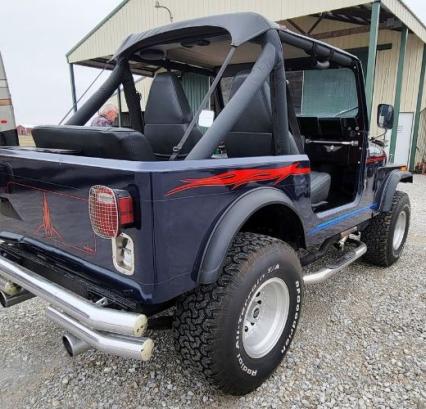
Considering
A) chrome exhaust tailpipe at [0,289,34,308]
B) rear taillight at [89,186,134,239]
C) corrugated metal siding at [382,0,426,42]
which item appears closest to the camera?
rear taillight at [89,186,134,239]

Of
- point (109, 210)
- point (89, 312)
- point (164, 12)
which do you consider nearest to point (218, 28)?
point (109, 210)

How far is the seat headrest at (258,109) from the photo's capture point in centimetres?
235

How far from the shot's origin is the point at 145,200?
4.90ft

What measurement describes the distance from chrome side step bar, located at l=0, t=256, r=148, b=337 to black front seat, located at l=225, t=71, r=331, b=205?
135 centimetres

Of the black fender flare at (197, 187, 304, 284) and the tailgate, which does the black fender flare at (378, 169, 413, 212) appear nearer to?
the black fender flare at (197, 187, 304, 284)

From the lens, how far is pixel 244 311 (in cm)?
188

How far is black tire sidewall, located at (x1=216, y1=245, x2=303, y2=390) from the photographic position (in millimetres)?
1809

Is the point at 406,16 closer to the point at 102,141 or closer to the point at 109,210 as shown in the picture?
the point at 102,141

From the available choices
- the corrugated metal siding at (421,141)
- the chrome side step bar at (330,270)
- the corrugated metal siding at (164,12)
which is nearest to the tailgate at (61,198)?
the chrome side step bar at (330,270)

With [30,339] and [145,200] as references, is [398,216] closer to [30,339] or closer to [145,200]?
[145,200]

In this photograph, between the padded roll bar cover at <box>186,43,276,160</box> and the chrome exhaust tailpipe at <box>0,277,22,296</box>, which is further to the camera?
the chrome exhaust tailpipe at <box>0,277,22,296</box>

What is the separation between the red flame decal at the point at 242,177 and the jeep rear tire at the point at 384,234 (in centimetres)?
176

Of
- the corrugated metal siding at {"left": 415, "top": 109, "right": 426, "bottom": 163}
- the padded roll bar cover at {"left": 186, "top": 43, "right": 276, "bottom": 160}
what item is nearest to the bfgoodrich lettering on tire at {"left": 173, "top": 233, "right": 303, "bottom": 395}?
the padded roll bar cover at {"left": 186, "top": 43, "right": 276, "bottom": 160}

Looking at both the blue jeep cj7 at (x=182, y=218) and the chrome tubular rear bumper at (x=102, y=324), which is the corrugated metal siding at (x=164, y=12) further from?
the chrome tubular rear bumper at (x=102, y=324)
